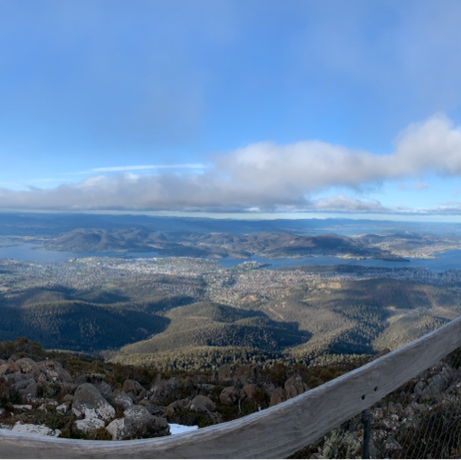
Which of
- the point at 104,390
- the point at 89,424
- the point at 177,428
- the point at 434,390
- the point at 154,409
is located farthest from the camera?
the point at 104,390

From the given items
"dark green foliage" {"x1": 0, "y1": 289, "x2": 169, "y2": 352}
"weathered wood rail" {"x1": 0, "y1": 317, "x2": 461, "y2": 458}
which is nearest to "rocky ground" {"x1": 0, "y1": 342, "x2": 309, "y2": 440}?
"weathered wood rail" {"x1": 0, "y1": 317, "x2": 461, "y2": 458}

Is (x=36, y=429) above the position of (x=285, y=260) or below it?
above

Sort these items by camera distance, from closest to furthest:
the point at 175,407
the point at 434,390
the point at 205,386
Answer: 1. the point at 434,390
2. the point at 175,407
3. the point at 205,386

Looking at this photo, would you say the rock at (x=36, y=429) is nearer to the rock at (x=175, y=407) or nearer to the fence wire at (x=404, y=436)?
the rock at (x=175, y=407)

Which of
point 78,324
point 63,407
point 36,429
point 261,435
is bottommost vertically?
point 78,324

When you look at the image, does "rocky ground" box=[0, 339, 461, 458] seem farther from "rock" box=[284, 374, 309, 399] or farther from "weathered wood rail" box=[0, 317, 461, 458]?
"weathered wood rail" box=[0, 317, 461, 458]

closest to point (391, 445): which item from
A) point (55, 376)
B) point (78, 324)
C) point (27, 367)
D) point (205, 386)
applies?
point (205, 386)

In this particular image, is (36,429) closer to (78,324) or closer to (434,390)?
(434,390)
